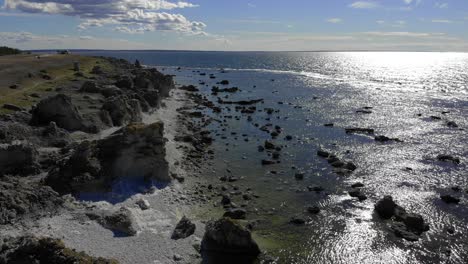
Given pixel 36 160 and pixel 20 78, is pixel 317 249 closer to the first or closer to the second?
pixel 36 160

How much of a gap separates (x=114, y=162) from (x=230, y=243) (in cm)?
1374

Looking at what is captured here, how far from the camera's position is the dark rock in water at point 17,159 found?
32500 mm

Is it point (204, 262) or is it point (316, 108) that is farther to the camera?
point (316, 108)

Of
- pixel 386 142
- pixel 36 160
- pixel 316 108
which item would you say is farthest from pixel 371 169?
pixel 316 108

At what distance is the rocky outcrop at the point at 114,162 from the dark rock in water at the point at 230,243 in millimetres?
11175

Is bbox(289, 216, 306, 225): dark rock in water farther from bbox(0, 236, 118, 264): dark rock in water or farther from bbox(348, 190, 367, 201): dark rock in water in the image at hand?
bbox(0, 236, 118, 264): dark rock in water

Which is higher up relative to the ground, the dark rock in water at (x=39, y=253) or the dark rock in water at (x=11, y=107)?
the dark rock in water at (x=11, y=107)

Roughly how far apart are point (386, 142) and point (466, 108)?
40.2 metres

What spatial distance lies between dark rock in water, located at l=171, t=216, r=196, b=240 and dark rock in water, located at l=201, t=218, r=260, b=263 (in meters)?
1.93

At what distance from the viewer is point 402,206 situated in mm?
37750

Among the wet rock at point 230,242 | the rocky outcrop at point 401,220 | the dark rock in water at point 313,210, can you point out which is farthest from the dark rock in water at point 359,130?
the wet rock at point 230,242

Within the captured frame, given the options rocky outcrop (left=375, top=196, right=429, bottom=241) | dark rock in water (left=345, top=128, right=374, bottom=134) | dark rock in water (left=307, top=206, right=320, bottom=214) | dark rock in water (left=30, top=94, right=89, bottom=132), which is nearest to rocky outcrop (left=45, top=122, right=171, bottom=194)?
dark rock in water (left=30, top=94, right=89, bottom=132)

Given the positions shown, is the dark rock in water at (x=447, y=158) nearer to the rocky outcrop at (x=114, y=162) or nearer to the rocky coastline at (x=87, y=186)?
the rocky coastline at (x=87, y=186)

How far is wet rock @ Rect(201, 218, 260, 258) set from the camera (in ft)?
91.5
